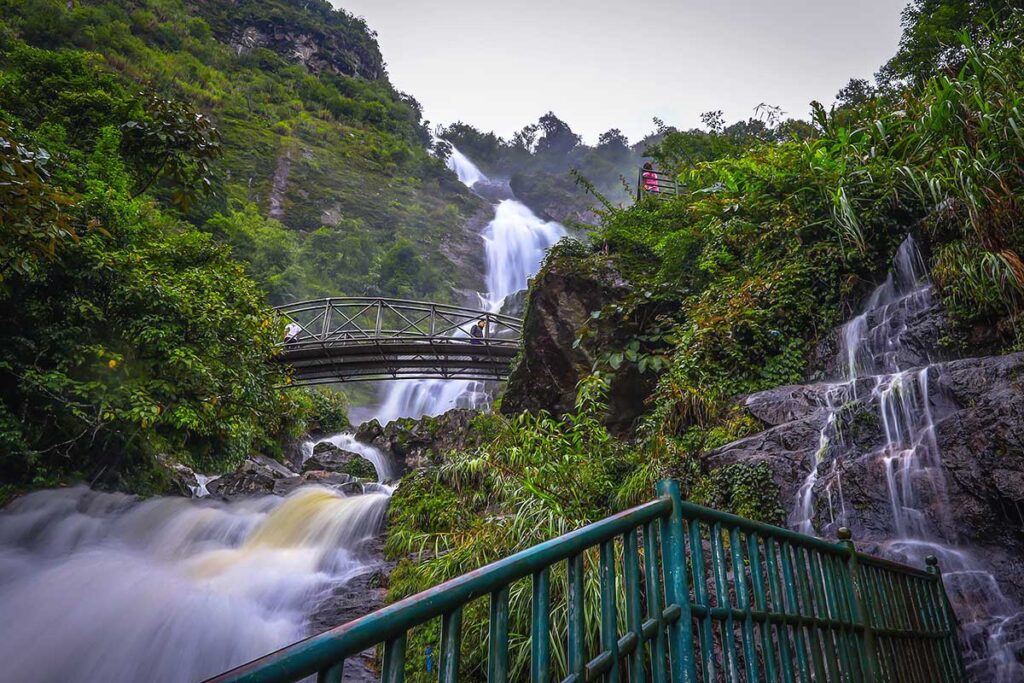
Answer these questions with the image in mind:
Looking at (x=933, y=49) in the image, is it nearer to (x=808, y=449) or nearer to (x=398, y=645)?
(x=808, y=449)

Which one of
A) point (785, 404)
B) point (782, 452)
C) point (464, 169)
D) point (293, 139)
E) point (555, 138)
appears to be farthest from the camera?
point (555, 138)

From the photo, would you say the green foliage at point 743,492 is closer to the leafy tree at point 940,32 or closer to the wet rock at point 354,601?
the wet rock at point 354,601

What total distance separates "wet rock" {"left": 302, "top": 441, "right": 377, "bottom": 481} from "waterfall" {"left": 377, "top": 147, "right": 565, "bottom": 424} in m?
6.14

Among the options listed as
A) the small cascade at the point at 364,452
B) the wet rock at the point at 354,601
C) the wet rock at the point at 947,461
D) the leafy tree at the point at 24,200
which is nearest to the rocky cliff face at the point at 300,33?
the small cascade at the point at 364,452

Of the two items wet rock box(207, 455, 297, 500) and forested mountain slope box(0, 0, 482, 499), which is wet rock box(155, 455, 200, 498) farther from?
wet rock box(207, 455, 297, 500)

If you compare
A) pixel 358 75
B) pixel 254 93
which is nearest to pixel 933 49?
pixel 254 93

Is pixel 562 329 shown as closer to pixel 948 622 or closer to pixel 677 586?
pixel 948 622

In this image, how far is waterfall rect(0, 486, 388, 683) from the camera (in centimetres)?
496

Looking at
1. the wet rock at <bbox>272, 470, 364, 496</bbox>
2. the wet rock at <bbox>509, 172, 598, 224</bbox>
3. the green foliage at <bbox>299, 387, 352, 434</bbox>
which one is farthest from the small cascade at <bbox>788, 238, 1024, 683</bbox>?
the wet rock at <bbox>509, 172, 598, 224</bbox>

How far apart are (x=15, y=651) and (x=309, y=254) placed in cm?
2908

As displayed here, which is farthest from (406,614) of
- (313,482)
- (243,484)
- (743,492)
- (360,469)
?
(360,469)

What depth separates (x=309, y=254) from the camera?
3188cm

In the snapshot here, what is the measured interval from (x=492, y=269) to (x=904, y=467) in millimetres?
35875

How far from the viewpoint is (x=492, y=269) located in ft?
129
